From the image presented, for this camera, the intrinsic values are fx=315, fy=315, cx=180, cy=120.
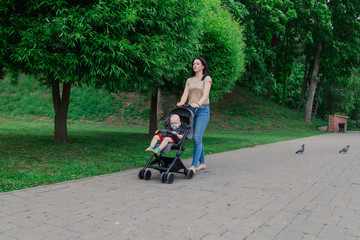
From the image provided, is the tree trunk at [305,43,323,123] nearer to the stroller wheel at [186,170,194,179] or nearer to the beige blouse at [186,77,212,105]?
the beige blouse at [186,77,212,105]

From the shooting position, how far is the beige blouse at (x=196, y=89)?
20.4 feet

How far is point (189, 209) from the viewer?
12.5 ft

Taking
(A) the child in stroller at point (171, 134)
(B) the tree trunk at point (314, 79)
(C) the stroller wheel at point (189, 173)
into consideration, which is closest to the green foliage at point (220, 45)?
(A) the child in stroller at point (171, 134)

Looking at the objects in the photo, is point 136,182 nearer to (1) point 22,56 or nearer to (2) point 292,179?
(2) point 292,179

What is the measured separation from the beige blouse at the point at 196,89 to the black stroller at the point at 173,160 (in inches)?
18.0

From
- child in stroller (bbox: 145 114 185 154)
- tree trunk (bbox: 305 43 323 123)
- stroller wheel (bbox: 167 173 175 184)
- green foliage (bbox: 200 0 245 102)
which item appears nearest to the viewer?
stroller wheel (bbox: 167 173 175 184)

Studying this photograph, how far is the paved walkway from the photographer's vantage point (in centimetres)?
307

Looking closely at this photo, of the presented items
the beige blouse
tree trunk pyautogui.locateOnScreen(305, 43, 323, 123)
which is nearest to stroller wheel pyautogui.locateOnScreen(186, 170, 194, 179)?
the beige blouse

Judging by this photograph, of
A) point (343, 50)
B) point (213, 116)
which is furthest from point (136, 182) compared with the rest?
point (343, 50)

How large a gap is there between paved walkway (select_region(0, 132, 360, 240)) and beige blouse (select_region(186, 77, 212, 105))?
151cm

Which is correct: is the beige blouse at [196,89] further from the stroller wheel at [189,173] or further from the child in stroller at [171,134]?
the stroller wheel at [189,173]

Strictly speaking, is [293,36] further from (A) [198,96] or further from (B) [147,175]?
(B) [147,175]

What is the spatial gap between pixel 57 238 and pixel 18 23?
526cm

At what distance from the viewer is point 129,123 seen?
77.3 ft
